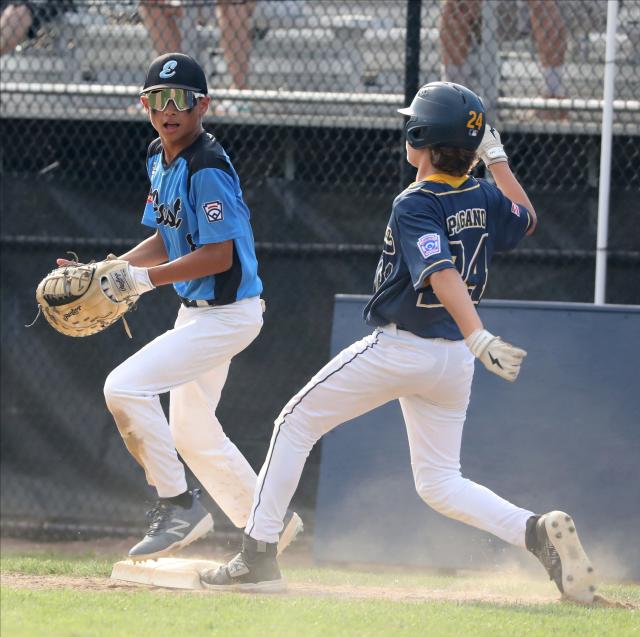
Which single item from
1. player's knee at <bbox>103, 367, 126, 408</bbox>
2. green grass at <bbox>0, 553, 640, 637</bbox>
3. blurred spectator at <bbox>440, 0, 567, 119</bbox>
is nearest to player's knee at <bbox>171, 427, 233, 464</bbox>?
player's knee at <bbox>103, 367, 126, 408</bbox>

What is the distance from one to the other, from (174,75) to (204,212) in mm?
579

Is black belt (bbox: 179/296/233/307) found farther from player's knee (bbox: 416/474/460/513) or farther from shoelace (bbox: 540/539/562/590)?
shoelace (bbox: 540/539/562/590)

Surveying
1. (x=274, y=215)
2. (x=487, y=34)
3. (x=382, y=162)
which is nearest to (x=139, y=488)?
(x=274, y=215)

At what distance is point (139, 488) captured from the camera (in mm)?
7070

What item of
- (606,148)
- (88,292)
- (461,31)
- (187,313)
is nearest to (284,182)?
(461,31)

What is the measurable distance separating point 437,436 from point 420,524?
5.01 ft

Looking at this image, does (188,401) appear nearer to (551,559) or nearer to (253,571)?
(253,571)

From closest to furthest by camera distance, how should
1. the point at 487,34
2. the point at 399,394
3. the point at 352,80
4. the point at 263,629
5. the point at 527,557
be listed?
1. the point at 263,629
2. the point at 399,394
3. the point at 527,557
4. the point at 487,34
5. the point at 352,80

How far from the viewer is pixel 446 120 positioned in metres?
4.06

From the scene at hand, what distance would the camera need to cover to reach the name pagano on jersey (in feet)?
13.3

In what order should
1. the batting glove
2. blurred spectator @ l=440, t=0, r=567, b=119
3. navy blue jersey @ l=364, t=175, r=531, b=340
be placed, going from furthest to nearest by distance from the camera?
blurred spectator @ l=440, t=0, r=567, b=119, the batting glove, navy blue jersey @ l=364, t=175, r=531, b=340

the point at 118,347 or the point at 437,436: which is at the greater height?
the point at 437,436

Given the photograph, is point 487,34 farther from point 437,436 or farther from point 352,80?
point 437,436

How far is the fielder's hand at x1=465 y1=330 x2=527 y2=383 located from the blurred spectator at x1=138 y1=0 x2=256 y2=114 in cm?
396
